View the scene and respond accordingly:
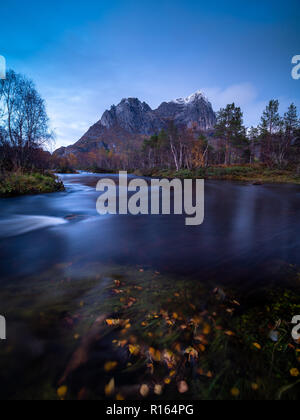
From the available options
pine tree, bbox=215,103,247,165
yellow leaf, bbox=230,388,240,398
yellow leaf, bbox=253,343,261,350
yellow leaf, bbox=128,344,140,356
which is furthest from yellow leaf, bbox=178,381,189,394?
pine tree, bbox=215,103,247,165

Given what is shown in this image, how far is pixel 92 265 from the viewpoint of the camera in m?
3.92

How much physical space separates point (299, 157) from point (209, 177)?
2300 cm

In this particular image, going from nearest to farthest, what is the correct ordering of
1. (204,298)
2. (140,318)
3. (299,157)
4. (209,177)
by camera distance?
(140,318) → (204,298) → (209,177) → (299,157)

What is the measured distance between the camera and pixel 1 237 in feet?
18.9

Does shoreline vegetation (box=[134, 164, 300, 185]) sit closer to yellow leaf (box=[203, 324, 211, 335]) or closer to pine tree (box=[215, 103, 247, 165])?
pine tree (box=[215, 103, 247, 165])

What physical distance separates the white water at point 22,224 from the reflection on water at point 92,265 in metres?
0.04

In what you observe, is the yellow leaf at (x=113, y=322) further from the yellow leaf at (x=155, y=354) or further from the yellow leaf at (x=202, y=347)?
the yellow leaf at (x=202, y=347)

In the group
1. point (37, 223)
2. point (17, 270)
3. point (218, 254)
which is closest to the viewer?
point (17, 270)

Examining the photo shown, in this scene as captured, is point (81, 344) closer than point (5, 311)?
Yes

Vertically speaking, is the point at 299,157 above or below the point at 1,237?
above

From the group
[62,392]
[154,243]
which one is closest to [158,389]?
[62,392]

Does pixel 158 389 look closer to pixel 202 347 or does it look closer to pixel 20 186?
pixel 202 347
